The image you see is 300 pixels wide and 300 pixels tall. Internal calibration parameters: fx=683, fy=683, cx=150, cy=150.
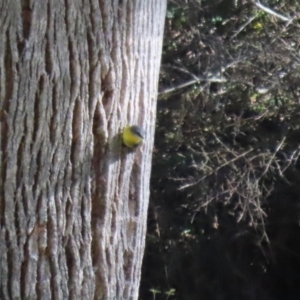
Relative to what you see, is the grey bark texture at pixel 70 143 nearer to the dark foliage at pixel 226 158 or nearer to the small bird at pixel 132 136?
the small bird at pixel 132 136

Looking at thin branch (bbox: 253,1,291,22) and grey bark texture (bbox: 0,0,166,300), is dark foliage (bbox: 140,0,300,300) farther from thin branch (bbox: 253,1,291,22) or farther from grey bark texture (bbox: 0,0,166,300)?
grey bark texture (bbox: 0,0,166,300)

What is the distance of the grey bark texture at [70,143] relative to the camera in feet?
8.59

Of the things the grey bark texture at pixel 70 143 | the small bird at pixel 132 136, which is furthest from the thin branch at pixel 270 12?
the small bird at pixel 132 136

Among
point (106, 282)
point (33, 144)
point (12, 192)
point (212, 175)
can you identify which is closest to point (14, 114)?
point (33, 144)

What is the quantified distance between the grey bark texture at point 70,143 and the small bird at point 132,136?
0.04m

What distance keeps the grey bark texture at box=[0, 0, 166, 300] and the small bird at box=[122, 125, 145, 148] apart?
0.12 feet

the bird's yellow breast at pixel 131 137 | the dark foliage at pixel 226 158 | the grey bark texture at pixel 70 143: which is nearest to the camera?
the grey bark texture at pixel 70 143

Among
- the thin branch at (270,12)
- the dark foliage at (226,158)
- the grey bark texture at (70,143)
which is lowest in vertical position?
the grey bark texture at (70,143)

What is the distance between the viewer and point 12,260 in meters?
2.67

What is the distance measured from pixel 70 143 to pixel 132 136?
0.89 ft

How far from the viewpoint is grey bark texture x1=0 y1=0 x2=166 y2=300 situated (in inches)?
103

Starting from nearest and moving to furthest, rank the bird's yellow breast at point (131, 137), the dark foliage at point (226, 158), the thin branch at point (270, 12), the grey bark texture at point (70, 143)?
the grey bark texture at point (70, 143)
the bird's yellow breast at point (131, 137)
the thin branch at point (270, 12)
the dark foliage at point (226, 158)

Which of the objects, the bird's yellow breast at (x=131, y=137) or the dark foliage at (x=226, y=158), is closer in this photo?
the bird's yellow breast at (x=131, y=137)

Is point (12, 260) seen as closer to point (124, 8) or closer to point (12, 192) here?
point (12, 192)
